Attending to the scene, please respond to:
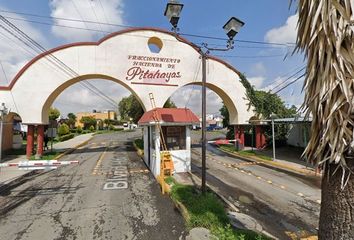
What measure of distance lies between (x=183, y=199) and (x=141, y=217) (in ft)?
4.46

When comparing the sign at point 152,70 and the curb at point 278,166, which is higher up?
the sign at point 152,70

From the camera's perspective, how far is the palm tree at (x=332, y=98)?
2.85 m

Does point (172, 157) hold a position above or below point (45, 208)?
above

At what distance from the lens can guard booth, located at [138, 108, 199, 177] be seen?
1158cm

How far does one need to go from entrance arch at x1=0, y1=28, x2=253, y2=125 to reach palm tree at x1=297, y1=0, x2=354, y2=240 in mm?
13901

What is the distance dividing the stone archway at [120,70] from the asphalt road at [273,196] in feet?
24.1

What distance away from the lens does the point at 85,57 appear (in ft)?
56.7

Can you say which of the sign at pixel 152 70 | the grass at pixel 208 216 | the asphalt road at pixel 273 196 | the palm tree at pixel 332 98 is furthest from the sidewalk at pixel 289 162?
the palm tree at pixel 332 98

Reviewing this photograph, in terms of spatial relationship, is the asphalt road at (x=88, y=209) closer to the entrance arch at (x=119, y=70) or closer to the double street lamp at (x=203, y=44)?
the double street lamp at (x=203, y=44)

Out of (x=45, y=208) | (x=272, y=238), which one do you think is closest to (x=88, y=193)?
(x=45, y=208)

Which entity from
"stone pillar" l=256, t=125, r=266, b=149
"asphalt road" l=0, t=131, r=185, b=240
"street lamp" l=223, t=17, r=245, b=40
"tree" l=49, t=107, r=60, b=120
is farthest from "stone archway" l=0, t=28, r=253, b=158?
"tree" l=49, t=107, r=60, b=120

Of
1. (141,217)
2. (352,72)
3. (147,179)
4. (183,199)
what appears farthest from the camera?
(147,179)

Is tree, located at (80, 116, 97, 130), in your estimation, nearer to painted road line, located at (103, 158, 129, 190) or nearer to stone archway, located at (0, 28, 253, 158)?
stone archway, located at (0, 28, 253, 158)

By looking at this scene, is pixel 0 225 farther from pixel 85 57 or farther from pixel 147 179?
pixel 85 57
